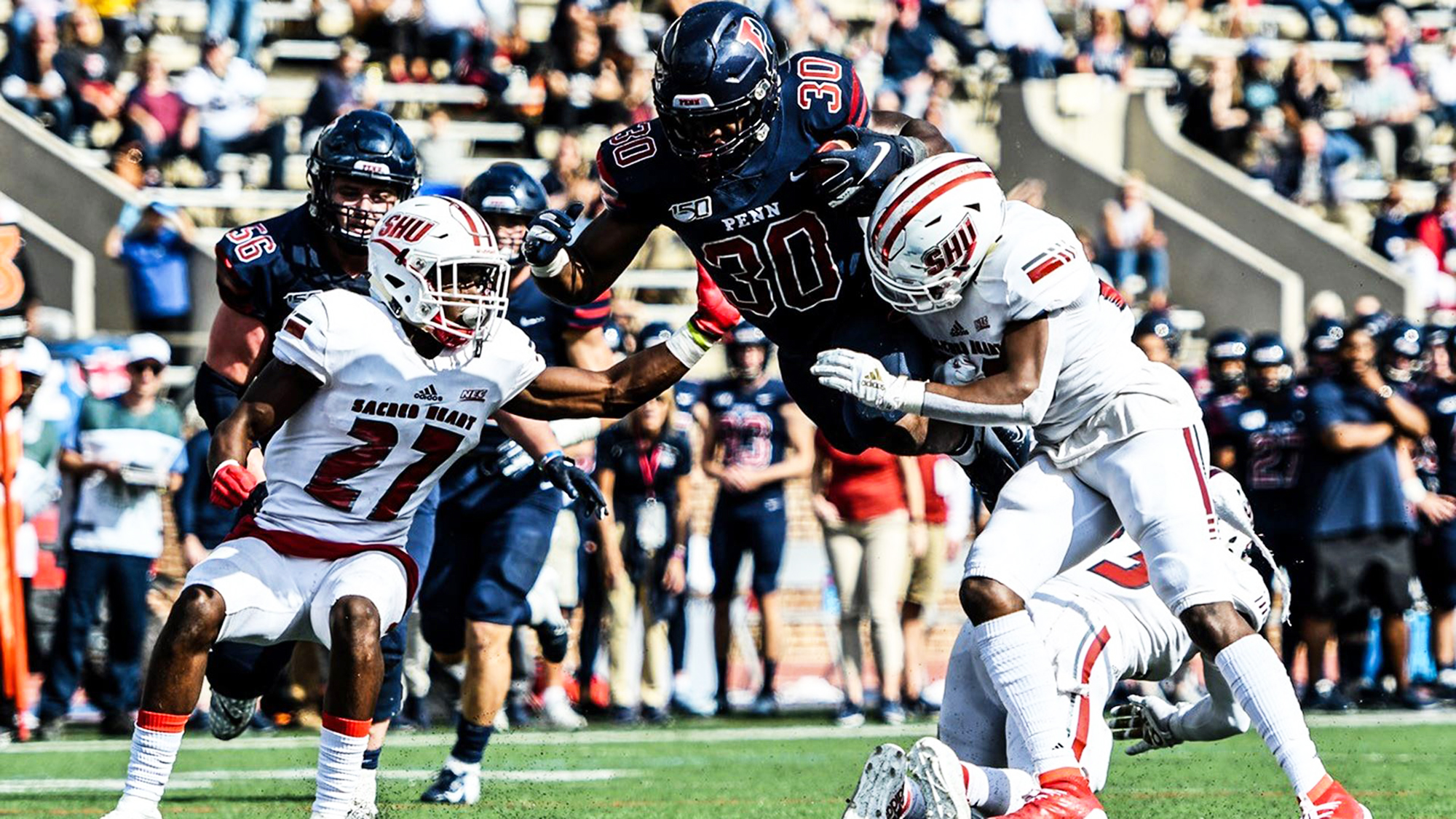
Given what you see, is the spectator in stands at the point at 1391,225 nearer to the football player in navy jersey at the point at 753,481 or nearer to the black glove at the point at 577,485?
the football player in navy jersey at the point at 753,481

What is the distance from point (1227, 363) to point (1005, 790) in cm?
571

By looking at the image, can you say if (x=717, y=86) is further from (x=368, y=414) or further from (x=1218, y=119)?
(x=1218, y=119)

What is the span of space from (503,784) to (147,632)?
3.17m

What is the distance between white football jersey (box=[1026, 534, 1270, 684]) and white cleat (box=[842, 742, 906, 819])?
620mm

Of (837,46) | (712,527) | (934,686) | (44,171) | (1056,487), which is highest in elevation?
(837,46)

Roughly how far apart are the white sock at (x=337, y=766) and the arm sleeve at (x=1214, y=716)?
7.72 feet

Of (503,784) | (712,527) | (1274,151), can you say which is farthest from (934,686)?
(1274,151)

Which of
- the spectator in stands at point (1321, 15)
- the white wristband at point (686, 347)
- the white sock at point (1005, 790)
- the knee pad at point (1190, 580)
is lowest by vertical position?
the white sock at point (1005, 790)

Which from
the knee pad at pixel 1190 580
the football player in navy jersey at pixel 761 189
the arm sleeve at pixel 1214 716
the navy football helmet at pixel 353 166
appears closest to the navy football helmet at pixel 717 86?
the football player in navy jersey at pixel 761 189

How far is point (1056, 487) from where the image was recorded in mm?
5414

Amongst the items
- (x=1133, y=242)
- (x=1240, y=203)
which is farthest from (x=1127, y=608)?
(x=1240, y=203)

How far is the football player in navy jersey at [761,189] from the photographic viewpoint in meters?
5.38

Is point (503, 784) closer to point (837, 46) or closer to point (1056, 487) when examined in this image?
point (1056, 487)

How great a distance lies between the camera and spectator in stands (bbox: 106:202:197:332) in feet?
39.9
